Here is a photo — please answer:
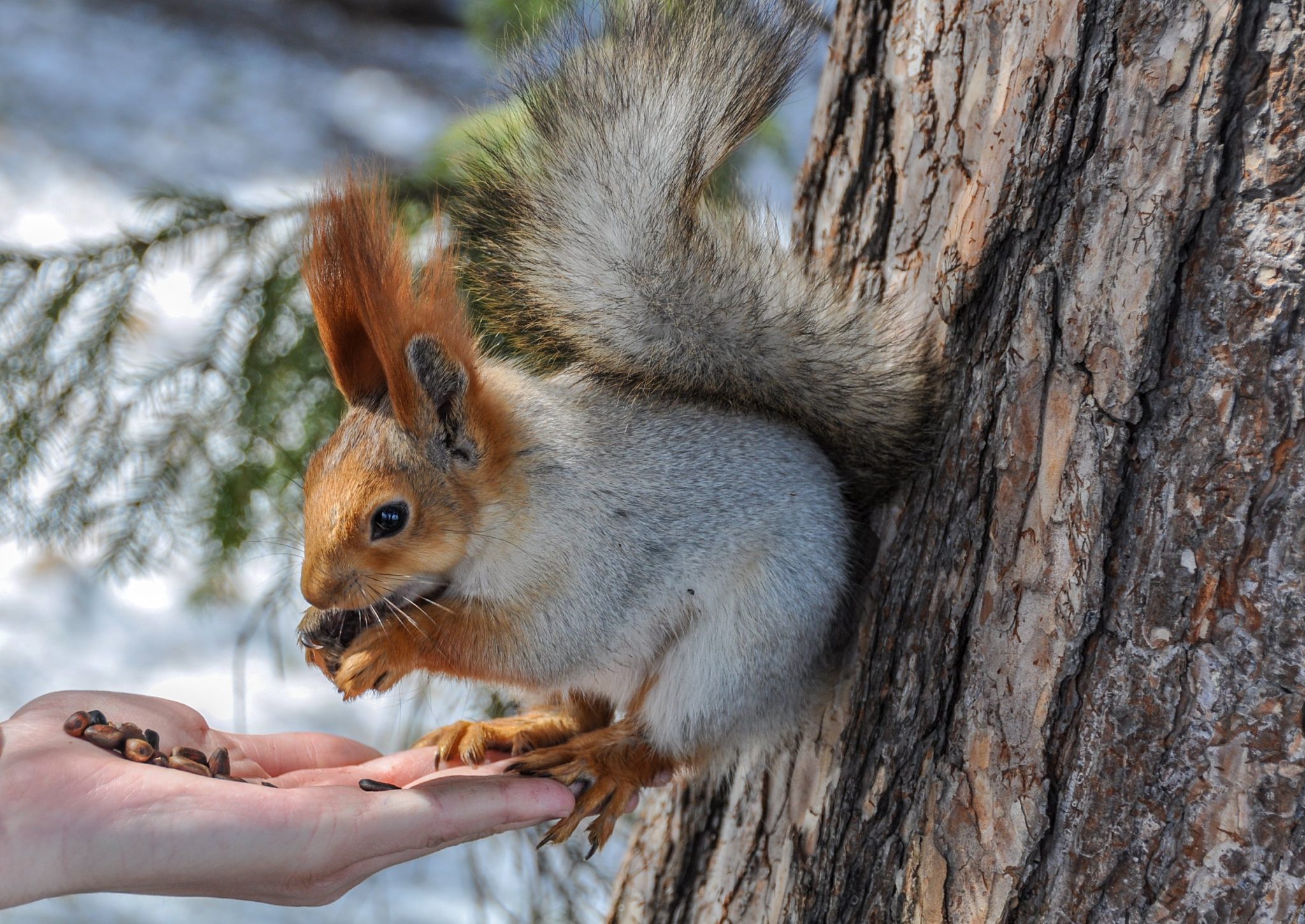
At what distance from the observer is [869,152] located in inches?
49.1

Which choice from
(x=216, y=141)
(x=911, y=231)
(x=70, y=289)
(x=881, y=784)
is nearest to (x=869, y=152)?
(x=911, y=231)

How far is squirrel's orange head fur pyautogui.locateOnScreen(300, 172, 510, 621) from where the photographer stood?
102cm

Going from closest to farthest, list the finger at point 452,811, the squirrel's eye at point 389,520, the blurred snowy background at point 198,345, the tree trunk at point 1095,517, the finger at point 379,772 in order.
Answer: the tree trunk at point 1095,517
the finger at point 452,811
the squirrel's eye at point 389,520
the finger at point 379,772
the blurred snowy background at point 198,345

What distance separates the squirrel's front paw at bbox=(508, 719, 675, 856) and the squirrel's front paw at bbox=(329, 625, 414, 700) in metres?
0.17

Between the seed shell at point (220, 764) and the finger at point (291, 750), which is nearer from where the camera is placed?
the seed shell at point (220, 764)

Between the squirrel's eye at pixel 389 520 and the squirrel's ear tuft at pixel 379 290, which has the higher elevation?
the squirrel's ear tuft at pixel 379 290

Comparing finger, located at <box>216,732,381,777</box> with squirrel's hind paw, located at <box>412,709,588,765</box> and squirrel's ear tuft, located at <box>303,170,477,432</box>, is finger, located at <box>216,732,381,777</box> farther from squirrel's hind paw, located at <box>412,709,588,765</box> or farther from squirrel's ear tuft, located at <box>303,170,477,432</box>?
squirrel's ear tuft, located at <box>303,170,477,432</box>

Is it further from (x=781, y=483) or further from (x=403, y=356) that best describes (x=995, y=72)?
(x=403, y=356)

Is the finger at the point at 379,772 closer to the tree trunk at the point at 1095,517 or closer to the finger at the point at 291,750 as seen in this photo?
the finger at the point at 291,750

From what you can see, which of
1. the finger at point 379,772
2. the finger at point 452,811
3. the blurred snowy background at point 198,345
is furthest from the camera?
the blurred snowy background at point 198,345

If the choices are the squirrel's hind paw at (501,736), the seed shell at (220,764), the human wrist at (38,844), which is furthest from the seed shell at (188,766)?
the squirrel's hind paw at (501,736)

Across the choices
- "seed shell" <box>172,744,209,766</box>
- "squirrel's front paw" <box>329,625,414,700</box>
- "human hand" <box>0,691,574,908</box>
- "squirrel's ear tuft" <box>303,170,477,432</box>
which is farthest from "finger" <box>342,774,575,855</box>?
"squirrel's ear tuft" <box>303,170,477,432</box>

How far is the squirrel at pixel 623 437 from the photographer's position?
41.7 inches

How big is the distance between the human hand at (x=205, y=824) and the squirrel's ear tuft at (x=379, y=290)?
15.1 inches
